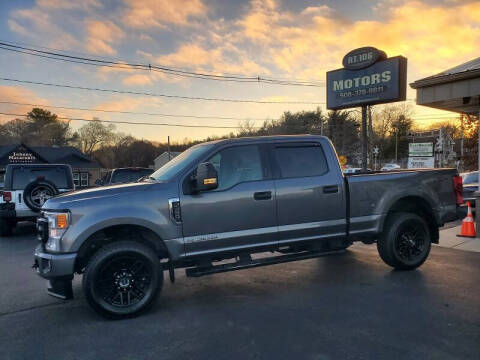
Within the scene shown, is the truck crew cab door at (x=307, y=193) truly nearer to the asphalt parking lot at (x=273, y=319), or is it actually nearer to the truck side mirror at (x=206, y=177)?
the asphalt parking lot at (x=273, y=319)

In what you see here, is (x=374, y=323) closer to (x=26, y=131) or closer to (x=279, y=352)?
(x=279, y=352)

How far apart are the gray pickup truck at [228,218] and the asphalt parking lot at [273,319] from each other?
15.2 inches

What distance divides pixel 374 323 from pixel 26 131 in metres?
74.3

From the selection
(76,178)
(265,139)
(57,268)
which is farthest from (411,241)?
(76,178)

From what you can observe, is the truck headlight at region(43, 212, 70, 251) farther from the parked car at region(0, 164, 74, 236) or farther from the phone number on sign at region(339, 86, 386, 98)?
the phone number on sign at region(339, 86, 386, 98)

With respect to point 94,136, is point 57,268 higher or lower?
lower

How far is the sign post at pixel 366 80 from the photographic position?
12922mm

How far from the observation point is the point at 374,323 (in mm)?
3785

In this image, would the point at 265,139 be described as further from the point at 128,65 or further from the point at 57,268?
the point at 128,65

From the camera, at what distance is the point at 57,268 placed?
389 cm

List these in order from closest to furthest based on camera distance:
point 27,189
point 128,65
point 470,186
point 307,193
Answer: point 307,193
point 27,189
point 470,186
point 128,65

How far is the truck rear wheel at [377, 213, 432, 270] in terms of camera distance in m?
5.53

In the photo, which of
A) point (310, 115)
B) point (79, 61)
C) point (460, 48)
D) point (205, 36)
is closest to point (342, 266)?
point (460, 48)

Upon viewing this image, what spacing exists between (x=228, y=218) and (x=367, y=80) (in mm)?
11238
